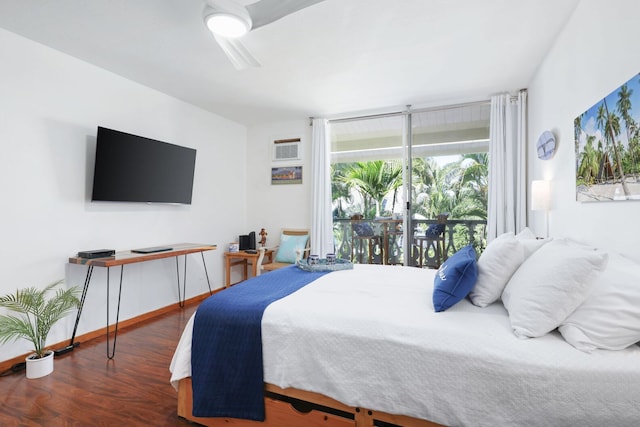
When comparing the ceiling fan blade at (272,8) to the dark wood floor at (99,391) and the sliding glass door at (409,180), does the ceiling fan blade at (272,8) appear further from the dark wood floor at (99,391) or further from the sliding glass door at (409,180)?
the sliding glass door at (409,180)

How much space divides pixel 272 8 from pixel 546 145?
2.47 meters

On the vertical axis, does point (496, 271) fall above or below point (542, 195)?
below

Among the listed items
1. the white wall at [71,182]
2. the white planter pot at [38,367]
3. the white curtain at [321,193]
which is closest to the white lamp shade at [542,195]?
the white curtain at [321,193]

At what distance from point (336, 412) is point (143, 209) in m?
2.87

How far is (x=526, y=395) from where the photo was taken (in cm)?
113

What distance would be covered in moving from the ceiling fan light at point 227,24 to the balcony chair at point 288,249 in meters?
2.63

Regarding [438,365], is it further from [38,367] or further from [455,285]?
[38,367]

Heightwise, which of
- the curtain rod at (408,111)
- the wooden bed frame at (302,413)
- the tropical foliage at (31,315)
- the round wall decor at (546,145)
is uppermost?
the curtain rod at (408,111)

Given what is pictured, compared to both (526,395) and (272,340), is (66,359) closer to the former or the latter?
(272,340)

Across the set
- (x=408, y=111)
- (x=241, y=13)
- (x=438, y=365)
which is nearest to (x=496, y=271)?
(x=438, y=365)

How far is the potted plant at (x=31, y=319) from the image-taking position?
7.17 feet

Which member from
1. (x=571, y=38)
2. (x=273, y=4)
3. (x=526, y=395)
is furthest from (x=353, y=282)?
(x=571, y=38)

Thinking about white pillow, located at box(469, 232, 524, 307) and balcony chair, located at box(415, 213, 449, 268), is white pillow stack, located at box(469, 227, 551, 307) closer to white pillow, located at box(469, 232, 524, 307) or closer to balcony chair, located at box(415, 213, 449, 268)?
white pillow, located at box(469, 232, 524, 307)

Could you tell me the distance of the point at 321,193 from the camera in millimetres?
4355
